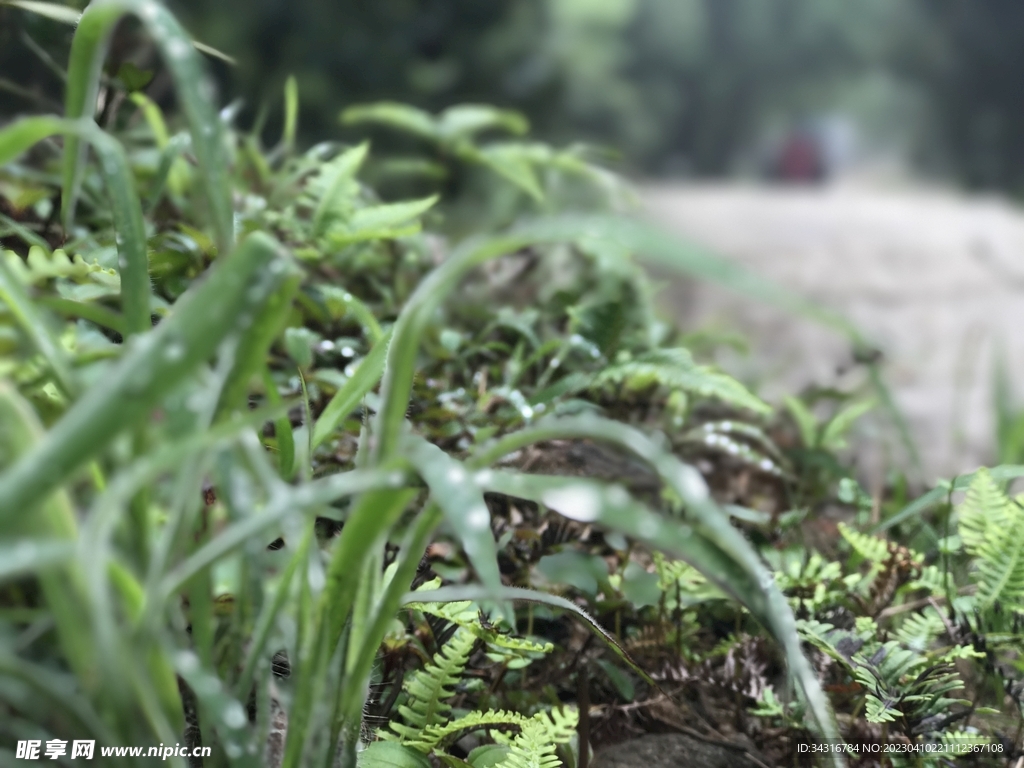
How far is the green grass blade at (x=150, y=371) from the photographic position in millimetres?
387

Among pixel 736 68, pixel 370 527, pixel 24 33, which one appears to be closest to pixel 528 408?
pixel 370 527

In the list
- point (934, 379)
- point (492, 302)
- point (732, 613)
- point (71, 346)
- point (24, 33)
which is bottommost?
point (934, 379)

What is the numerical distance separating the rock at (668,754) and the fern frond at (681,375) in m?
0.47

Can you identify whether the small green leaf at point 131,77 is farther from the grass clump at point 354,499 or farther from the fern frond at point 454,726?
the fern frond at point 454,726

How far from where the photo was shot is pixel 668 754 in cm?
79

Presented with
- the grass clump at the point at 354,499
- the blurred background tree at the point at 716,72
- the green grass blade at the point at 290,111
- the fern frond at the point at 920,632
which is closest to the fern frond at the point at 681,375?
the grass clump at the point at 354,499

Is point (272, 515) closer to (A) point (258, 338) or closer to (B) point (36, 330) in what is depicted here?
(A) point (258, 338)

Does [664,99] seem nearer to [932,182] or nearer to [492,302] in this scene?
[932,182]

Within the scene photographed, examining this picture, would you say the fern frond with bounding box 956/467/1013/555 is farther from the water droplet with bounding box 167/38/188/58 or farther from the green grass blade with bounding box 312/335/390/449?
the water droplet with bounding box 167/38/188/58

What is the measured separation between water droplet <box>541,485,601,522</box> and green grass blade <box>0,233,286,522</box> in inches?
8.4

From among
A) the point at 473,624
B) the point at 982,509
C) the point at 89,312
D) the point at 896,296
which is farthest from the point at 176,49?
the point at 896,296

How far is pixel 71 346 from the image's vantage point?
0.74 meters

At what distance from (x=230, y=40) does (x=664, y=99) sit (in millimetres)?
3710

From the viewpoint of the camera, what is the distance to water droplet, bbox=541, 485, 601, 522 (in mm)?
430
